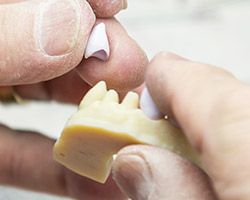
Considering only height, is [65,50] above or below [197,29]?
above

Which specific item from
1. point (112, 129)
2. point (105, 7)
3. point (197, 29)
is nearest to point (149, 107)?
point (112, 129)

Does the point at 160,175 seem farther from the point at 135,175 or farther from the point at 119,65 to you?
the point at 119,65

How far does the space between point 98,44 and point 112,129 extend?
0.13 meters

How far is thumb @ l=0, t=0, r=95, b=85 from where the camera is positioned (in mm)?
421

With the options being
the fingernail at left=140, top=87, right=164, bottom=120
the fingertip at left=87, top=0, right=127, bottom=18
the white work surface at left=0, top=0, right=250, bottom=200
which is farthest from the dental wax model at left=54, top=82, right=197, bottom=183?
the white work surface at left=0, top=0, right=250, bottom=200

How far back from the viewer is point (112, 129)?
0.35 meters

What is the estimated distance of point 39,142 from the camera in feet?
2.10

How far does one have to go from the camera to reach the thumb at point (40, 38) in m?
0.42

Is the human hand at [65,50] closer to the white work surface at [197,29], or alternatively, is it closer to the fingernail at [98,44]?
the fingernail at [98,44]

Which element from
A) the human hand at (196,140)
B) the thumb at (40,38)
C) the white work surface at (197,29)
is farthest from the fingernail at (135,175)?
the white work surface at (197,29)

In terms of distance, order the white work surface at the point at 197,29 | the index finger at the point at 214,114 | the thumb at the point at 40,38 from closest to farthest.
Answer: the index finger at the point at 214,114 < the thumb at the point at 40,38 < the white work surface at the point at 197,29

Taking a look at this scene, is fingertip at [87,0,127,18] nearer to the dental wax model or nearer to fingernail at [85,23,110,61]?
fingernail at [85,23,110,61]

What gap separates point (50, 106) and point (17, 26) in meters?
0.39

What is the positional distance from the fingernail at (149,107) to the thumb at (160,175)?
0.09ft
